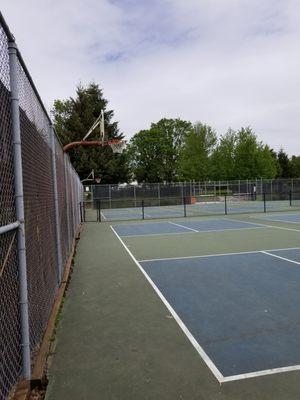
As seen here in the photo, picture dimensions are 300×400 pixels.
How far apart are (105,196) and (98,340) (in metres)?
33.6

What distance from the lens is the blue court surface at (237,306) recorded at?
3.72m

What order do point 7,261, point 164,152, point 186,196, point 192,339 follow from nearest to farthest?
point 7,261 < point 192,339 < point 186,196 < point 164,152

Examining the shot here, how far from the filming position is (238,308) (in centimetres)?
521

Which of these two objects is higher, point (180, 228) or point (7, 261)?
point (7, 261)

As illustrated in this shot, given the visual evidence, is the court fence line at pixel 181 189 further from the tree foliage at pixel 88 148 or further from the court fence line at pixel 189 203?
the tree foliage at pixel 88 148

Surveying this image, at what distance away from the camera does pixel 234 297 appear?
18.8 feet

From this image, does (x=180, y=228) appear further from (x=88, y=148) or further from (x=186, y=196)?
(x=88, y=148)

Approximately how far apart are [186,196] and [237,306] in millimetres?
36166

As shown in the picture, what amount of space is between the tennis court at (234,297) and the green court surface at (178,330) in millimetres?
13

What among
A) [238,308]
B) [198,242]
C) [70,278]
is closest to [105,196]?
[198,242]

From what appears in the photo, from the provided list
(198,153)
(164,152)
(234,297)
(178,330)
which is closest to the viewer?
(178,330)

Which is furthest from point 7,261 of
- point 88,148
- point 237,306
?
point 88,148

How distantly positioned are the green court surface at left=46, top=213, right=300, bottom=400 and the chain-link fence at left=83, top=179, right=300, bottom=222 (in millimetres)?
24441

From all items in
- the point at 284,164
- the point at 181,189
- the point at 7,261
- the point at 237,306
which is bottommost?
the point at 237,306
